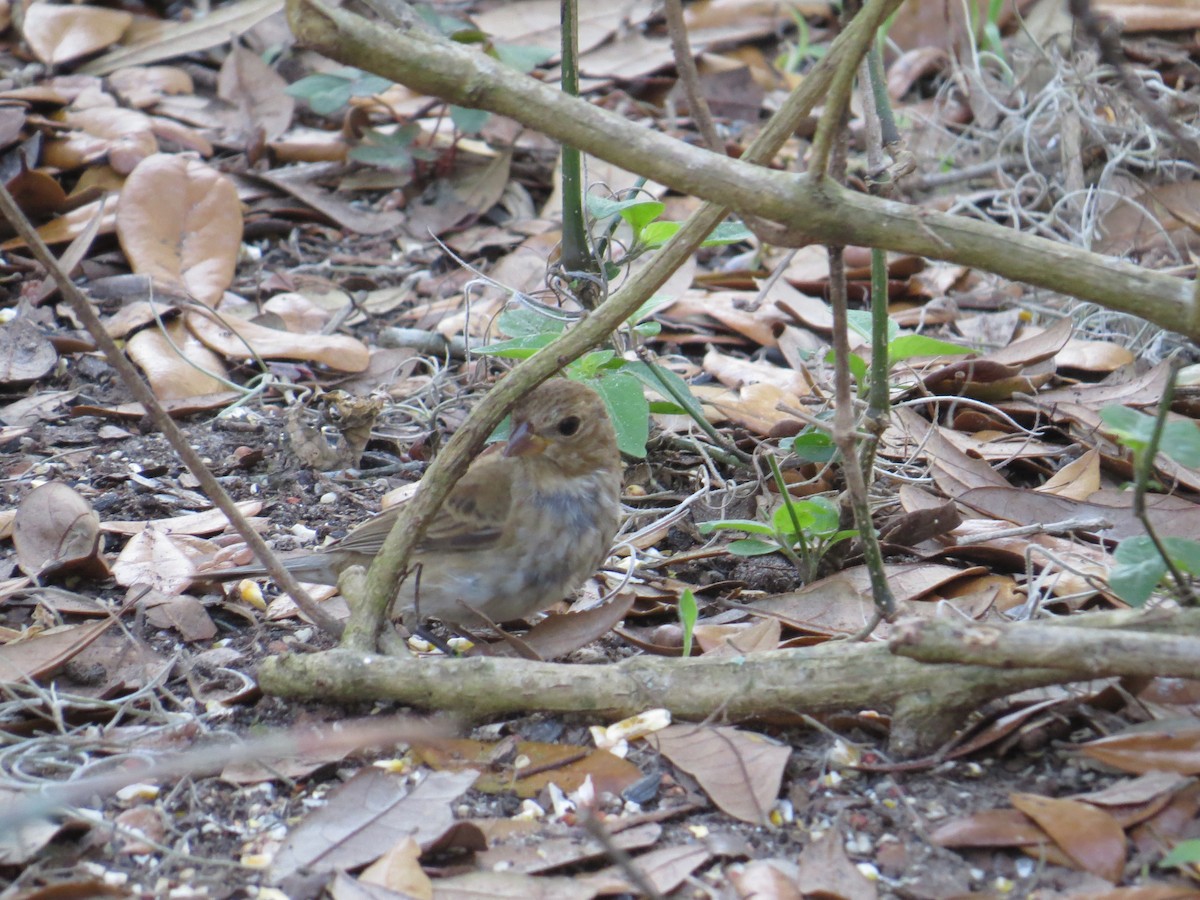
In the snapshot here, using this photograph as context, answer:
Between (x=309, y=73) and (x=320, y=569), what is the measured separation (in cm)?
413

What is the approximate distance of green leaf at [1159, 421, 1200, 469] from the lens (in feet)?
8.39

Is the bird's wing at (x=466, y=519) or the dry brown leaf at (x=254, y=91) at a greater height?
the dry brown leaf at (x=254, y=91)

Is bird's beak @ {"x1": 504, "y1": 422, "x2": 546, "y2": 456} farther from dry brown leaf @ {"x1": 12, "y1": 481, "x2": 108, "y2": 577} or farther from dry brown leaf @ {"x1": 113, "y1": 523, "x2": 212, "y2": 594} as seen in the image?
dry brown leaf @ {"x1": 12, "y1": 481, "x2": 108, "y2": 577}

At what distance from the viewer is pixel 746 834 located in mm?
2805

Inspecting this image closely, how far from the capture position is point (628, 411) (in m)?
4.00

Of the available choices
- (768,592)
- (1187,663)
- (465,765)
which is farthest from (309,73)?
(1187,663)

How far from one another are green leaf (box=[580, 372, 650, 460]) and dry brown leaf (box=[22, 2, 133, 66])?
4.57 m

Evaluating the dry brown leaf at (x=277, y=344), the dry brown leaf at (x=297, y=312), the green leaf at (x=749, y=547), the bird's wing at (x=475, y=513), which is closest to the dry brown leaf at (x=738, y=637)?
the green leaf at (x=749, y=547)

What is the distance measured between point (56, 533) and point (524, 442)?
1.43 m

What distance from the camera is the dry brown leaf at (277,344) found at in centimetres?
546

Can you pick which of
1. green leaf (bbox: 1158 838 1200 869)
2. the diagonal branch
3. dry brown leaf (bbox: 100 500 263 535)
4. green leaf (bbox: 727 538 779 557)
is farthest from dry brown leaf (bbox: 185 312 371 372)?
green leaf (bbox: 1158 838 1200 869)

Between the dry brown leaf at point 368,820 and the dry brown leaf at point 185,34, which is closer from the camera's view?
the dry brown leaf at point 368,820

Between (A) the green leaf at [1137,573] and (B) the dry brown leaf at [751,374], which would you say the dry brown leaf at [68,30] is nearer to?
(B) the dry brown leaf at [751,374]

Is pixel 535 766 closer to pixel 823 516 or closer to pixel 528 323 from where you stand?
pixel 823 516
